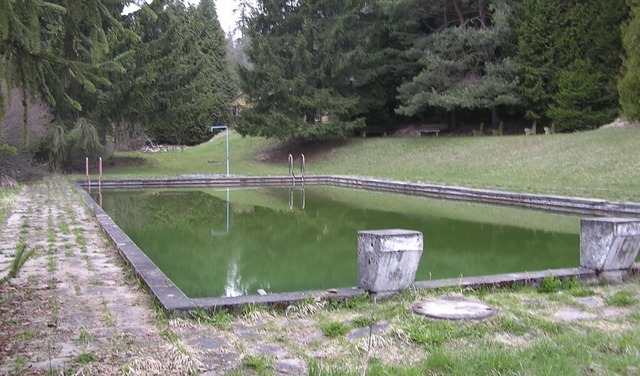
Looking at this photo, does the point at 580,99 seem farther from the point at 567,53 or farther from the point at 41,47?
the point at 41,47

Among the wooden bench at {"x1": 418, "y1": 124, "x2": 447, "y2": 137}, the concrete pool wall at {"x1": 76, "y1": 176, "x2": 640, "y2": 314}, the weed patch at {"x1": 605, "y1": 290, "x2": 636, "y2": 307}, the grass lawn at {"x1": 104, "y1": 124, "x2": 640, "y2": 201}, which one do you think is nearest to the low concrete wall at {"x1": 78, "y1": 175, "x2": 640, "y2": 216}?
the concrete pool wall at {"x1": 76, "y1": 176, "x2": 640, "y2": 314}

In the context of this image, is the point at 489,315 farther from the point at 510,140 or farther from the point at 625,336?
the point at 510,140

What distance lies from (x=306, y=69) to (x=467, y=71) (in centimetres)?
618

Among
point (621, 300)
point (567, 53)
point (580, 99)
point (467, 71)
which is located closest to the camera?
point (621, 300)

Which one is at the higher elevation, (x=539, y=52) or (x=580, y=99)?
(x=539, y=52)

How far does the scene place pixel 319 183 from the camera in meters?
20.2

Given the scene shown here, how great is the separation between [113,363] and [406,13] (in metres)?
23.8

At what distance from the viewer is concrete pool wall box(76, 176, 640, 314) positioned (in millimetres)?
4258

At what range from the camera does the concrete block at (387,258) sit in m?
4.41

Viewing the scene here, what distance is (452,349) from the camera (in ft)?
10.9

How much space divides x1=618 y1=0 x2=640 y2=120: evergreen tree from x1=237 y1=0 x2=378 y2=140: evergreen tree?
958 cm

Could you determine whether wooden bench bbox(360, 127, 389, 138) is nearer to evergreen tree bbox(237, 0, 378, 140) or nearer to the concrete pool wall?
evergreen tree bbox(237, 0, 378, 140)

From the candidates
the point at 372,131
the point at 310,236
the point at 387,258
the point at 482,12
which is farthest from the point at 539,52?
the point at 387,258

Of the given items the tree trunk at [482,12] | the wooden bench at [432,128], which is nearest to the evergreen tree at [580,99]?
the tree trunk at [482,12]
